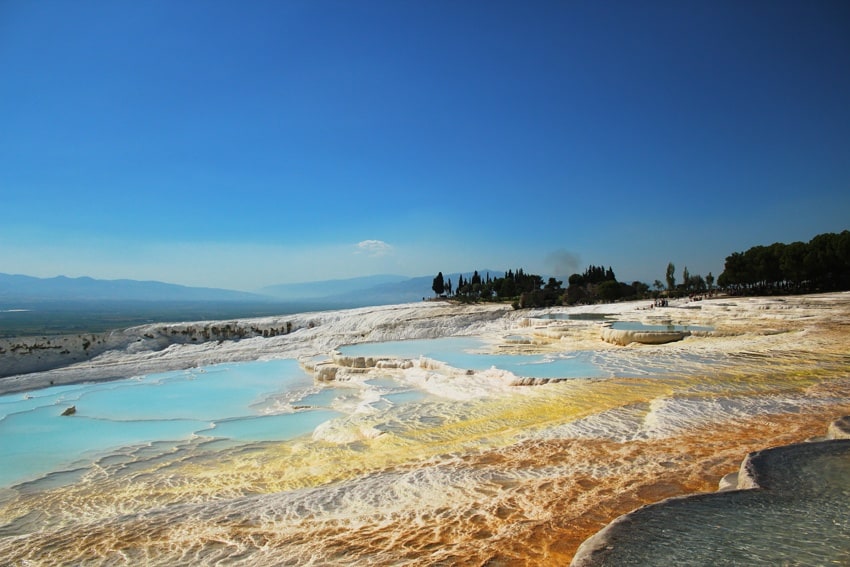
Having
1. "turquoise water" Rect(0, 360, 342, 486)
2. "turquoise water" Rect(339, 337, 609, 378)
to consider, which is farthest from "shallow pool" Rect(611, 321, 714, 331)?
"turquoise water" Rect(0, 360, 342, 486)

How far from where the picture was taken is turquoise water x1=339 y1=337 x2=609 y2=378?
45.1ft

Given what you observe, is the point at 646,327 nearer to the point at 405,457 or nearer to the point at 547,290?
the point at 405,457

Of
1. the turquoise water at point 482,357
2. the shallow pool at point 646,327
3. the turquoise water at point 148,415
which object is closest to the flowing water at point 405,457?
the turquoise water at point 148,415

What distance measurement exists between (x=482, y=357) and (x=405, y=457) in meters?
10.5

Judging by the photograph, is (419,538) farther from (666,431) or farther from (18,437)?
(18,437)

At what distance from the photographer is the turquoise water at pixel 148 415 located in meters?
Result: 10.4

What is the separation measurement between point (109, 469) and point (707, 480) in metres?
9.47

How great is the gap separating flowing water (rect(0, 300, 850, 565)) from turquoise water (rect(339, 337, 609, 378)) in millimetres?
221

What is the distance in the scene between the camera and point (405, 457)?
24.6 ft

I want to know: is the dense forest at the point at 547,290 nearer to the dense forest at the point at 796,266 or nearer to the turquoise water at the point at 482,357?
the dense forest at the point at 796,266

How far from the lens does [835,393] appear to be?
30.8ft

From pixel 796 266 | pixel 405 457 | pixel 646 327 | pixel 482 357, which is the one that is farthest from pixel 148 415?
pixel 796 266

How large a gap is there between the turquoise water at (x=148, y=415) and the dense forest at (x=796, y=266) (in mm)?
38783

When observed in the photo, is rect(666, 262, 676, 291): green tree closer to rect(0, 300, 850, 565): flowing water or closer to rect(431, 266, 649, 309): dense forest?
rect(431, 266, 649, 309): dense forest
